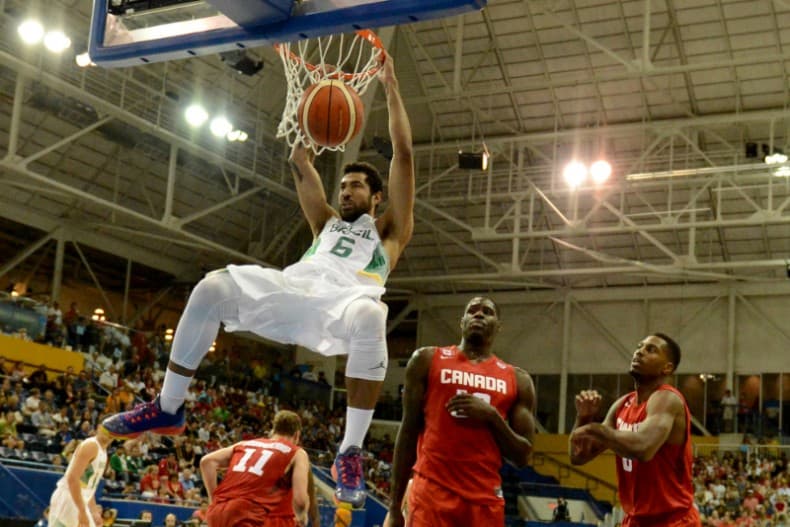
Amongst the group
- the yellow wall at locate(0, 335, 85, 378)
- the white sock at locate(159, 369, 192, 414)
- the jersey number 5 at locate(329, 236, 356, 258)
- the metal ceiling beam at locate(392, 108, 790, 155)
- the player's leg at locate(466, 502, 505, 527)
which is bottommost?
the player's leg at locate(466, 502, 505, 527)

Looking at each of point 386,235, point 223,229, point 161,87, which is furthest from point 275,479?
point 223,229

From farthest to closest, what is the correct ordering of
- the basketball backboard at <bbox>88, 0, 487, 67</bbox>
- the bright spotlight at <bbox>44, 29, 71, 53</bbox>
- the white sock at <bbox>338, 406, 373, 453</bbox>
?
the bright spotlight at <bbox>44, 29, 71, 53</bbox>
the white sock at <bbox>338, 406, 373, 453</bbox>
the basketball backboard at <bbox>88, 0, 487, 67</bbox>

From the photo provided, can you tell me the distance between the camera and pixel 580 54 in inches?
1021

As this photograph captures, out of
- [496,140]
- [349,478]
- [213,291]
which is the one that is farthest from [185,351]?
[496,140]

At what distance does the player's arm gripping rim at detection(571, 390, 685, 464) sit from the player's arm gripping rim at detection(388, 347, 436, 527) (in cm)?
92

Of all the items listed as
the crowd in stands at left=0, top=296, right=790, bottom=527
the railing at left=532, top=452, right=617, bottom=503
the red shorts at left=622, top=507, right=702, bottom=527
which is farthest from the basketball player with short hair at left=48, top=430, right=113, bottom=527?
the railing at left=532, top=452, right=617, bottom=503

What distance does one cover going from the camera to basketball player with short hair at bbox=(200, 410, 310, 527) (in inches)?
311

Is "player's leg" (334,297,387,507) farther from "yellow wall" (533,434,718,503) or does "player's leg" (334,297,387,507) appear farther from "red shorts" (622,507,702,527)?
"yellow wall" (533,434,718,503)

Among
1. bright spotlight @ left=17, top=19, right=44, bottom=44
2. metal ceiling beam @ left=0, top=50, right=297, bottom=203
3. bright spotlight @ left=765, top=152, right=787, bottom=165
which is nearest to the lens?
bright spotlight @ left=17, top=19, right=44, bottom=44

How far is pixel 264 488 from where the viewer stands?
7.98 meters

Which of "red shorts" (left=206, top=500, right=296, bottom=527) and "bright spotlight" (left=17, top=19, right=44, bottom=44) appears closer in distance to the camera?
"red shorts" (left=206, top=500, right=296, bottom=527)

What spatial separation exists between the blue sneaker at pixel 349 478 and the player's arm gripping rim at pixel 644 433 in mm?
1278

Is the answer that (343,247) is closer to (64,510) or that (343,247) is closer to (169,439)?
(64,510)

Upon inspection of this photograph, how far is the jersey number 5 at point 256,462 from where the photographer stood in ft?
26.2
